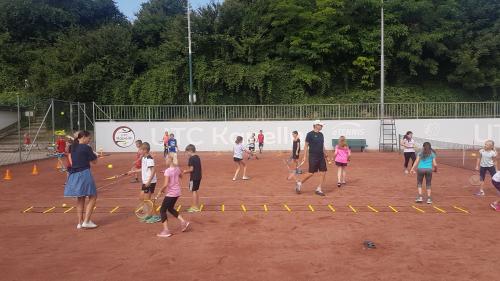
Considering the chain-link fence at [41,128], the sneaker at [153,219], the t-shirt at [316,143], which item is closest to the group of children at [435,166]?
the t-shirt at [316,143]

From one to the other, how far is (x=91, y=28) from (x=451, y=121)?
38867 mm

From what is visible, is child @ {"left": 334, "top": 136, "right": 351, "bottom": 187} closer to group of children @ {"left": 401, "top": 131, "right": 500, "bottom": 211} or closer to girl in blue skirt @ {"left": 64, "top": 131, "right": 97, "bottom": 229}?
group of children @ {"left": 401, "top": 131, "right": 500, "bottom": 211}

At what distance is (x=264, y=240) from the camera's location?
24.5 ft

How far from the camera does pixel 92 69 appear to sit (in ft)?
128

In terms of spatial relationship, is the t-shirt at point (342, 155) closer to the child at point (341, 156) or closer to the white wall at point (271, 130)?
the child at point (341, 156)

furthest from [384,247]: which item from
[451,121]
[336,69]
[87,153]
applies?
[336,69]

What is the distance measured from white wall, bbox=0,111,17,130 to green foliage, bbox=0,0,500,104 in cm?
396

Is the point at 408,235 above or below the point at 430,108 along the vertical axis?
below

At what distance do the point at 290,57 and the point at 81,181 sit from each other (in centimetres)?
3458

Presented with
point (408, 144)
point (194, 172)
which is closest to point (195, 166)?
point (194, 172)

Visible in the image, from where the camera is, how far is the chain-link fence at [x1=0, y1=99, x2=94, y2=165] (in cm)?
2414

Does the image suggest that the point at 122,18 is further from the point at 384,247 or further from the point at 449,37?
the point at 384,247

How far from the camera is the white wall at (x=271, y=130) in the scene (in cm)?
3125

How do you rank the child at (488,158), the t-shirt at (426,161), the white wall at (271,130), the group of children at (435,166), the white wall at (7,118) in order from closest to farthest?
the group of children at (435,166) < the t-shirt at (426,161) < the child at (488,158) < the white wall at (271,130) < the white wall at (7,118)
